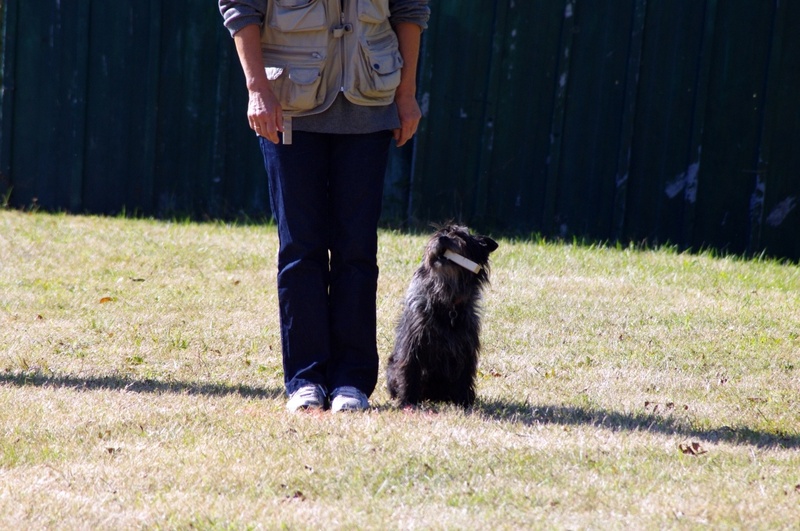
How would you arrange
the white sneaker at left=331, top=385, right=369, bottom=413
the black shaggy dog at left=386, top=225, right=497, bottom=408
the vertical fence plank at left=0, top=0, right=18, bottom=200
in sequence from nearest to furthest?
the white sneaker at left=331, top=385, right=369, bottom=413 < the black shaggy dog at left=386, top=225, right=497, bottom=408 < the vertical fence plank at left=0, top=0, right=18, bottom=200

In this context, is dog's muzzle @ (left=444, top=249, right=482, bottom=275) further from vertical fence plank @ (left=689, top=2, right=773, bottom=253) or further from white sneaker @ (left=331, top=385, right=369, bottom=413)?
vertical fence plank @ (left=689, top=2, right=773, bottom=253)

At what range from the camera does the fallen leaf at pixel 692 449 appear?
4227 mm

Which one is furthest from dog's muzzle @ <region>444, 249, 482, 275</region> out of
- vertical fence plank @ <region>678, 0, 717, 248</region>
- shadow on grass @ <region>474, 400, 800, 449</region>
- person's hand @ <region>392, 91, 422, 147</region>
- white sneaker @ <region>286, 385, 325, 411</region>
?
vertical fence plank @ <region>678, 0, 717, 248</region>

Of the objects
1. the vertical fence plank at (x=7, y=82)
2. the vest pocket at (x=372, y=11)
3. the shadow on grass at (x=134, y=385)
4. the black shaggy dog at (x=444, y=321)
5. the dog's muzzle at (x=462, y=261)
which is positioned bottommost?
the shadow on grass at (x=134, y=385)

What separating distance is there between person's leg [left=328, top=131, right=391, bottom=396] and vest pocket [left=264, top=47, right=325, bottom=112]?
23 cm

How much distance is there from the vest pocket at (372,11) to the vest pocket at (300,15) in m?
0.16

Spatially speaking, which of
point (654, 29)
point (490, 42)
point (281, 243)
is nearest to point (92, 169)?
point (490, 42)

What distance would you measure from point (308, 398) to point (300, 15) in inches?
62.8

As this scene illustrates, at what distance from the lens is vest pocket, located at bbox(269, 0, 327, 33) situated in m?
4.40

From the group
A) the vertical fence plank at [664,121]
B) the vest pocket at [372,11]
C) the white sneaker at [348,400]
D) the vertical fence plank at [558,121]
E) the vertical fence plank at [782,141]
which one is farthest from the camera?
the vertical fence plank at [558,121]

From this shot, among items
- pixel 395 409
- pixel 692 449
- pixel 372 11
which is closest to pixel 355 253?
pixel 395 409

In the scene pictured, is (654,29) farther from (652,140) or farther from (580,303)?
(580,303)

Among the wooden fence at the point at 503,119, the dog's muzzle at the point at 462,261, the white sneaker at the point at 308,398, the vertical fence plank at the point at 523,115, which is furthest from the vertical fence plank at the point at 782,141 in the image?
the white sneaker at the point at 308,398

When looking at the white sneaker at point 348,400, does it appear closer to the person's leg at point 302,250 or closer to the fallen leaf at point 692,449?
the person's leg at point 302,250
